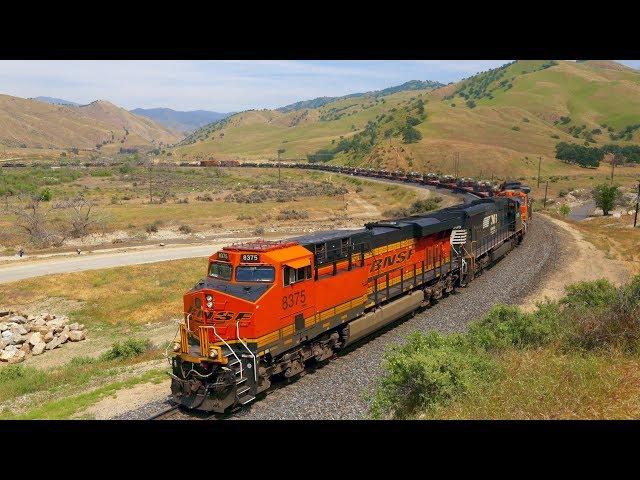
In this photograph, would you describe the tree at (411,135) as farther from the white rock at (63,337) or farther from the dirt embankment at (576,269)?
the white rock at (63,337)

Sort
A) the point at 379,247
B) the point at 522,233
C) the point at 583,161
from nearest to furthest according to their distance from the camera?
the point at 379,247 < the point at 522,233 < the point at 583,161

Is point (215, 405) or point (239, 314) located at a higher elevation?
point (239, 314)

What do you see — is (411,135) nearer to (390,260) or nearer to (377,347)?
(390,260)

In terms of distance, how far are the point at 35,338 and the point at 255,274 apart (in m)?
17.2

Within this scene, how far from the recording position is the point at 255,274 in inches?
623

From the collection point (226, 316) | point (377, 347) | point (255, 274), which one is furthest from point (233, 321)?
point (377, 347)

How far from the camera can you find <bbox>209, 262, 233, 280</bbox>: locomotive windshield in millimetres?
16219

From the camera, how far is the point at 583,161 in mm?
137625

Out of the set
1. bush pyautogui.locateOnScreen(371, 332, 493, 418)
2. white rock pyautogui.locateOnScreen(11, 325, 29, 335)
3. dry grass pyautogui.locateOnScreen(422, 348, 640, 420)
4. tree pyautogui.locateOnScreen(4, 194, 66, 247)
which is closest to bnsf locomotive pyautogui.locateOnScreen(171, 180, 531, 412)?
bush pyautogui.locateOnScreen(371, 332, 493, 418)

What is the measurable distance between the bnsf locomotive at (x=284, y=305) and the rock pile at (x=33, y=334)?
13125 mm

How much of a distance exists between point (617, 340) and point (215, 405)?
33.4ft
